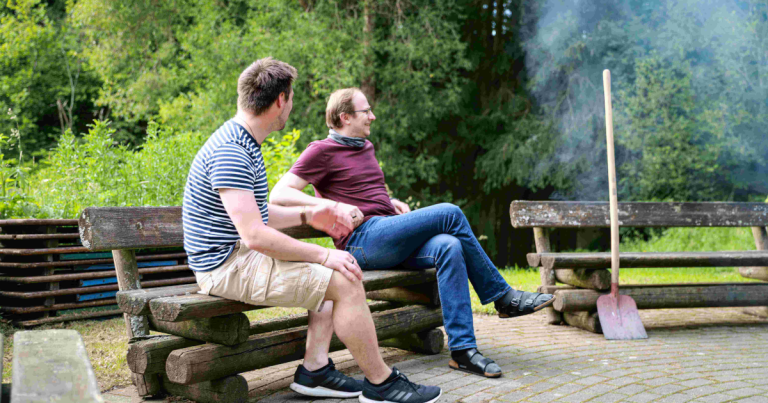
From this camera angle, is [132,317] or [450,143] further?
[450,143]

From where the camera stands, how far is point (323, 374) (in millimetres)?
3260

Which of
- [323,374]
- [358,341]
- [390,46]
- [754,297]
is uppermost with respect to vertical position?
[390,46]

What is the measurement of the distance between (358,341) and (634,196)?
11772mm

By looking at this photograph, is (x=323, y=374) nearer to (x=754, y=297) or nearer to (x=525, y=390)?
(x=525, y=390)

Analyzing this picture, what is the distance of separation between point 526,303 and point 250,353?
5.30ft

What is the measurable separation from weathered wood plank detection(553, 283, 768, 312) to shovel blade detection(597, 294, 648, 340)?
103 millimetres

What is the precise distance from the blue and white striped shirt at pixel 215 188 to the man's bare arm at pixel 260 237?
0.07m

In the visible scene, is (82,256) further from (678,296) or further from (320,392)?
(678,296)

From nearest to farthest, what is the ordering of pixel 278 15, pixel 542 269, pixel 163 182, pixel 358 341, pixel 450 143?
pixel 358 341
pixel 542 269
pixel 163 182
pixel 278 15
pixel 450 143

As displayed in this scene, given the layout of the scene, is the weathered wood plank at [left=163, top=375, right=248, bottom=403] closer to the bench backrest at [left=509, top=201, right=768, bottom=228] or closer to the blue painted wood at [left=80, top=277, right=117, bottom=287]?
the blue painted wood at [left=80, top=277, right=117, bottom=287]

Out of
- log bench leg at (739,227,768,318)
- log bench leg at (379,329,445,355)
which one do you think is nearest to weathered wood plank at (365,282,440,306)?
log bench leg at (379,329,445,355)

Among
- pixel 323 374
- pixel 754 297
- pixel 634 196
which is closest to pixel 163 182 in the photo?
pixel 323 374

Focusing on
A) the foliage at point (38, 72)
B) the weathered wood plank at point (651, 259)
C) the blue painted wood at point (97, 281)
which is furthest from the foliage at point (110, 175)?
the foliage at point (38, 72)

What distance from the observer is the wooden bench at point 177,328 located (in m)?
2.86
